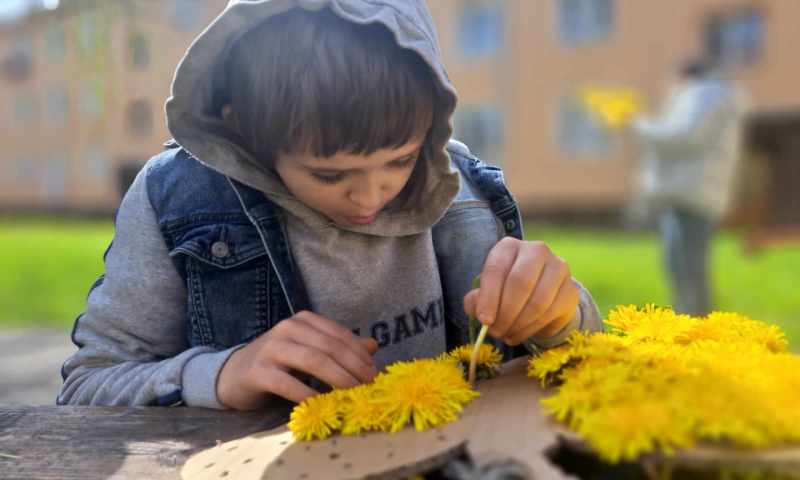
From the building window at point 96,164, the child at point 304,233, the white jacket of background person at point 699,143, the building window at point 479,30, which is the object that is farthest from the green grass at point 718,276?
the building window at point 96,164

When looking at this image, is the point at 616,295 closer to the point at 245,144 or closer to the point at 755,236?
the point at 755,236

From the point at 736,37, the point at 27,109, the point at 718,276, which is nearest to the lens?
the point at 718,276

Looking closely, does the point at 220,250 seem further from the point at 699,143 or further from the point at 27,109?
the point at 27,109

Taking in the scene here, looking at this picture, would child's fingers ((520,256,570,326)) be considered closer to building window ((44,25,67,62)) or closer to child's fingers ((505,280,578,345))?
child's fingers ((505,280,578,345))

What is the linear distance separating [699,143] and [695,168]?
15cm

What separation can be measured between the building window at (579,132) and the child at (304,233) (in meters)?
13.1

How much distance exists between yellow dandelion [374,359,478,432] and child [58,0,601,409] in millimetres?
115

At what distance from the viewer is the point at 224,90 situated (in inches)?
48.9

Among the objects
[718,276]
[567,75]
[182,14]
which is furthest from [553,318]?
[567,75]

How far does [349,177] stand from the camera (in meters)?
1.10

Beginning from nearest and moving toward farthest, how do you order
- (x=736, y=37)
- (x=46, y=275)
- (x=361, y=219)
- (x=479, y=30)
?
(x=361, y=219) → (x=46, y=275) → (x=736, y=37) → (x=479, y=30)

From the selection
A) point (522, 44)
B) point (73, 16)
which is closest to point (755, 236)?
point (522, 44)

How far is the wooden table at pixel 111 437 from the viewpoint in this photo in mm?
901

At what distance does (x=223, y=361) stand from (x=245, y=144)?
13.2 inches
